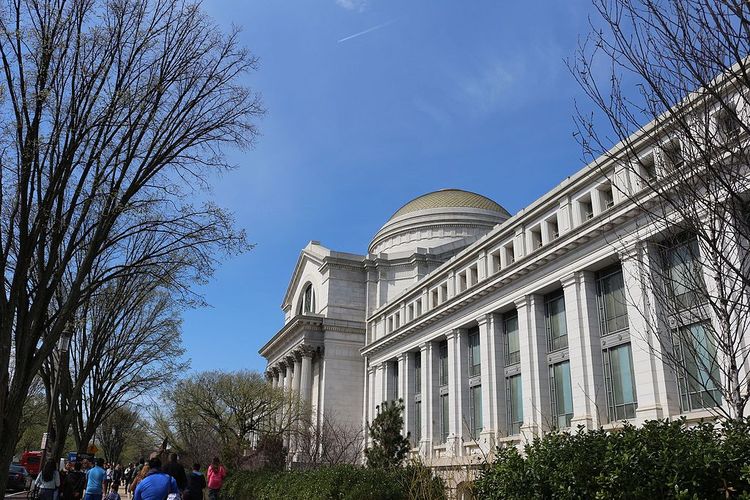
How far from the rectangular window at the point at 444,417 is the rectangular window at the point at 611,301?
15308mm

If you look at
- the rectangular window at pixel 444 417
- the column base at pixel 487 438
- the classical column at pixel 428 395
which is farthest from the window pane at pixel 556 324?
the classical column at pixel 428 395

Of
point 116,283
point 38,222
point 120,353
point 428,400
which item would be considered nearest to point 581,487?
point 38,222

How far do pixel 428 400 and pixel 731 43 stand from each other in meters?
33.8

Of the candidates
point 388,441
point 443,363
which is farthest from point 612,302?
point 443,363

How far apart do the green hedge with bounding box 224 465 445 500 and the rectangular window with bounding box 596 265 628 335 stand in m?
13.2

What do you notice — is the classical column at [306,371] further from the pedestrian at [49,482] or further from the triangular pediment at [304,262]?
the pedestrian at [49,482]

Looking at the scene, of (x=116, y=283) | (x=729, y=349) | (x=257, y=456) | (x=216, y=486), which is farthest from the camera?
(x=257, y=456)

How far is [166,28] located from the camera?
13.1 m

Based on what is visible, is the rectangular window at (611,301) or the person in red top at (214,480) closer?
the person in red top at (214,480)

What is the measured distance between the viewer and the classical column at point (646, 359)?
20.0 metres

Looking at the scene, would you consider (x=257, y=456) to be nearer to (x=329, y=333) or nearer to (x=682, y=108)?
(x=329, y=333)

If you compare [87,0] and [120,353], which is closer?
[87,0]

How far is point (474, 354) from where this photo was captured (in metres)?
34.6

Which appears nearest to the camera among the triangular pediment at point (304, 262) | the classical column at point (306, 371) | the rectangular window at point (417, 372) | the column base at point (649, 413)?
the column base at point (649, 413)
